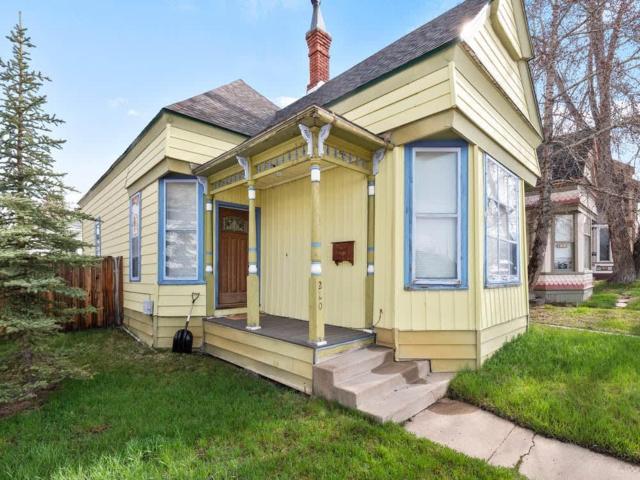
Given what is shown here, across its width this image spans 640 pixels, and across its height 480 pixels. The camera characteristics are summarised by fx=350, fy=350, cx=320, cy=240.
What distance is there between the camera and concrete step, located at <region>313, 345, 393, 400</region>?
11.8 ft

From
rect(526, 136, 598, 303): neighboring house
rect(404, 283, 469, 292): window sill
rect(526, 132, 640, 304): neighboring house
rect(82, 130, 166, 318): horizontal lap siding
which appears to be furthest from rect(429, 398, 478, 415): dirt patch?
rect(526, 136, 598, 303): neighboring house

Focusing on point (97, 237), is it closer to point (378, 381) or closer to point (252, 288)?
point (252, 288)

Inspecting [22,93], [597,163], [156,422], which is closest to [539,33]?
[597,163]

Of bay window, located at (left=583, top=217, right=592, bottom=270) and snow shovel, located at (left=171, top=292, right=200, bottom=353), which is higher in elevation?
bay window, located at (left=583, top=217, right=592, bottom=270)

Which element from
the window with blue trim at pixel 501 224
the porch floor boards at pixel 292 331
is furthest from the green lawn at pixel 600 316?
the porch floor boards at pixel 292 331

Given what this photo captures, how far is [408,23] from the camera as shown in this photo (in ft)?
27.2

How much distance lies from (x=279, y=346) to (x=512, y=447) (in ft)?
8.45

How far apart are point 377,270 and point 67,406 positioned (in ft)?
12.6

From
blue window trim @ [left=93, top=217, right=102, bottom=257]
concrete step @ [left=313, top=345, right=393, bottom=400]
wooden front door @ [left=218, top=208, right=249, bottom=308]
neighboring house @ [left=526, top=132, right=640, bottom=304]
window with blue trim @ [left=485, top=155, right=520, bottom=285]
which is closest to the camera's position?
concrete step @ [left=313, top=345, right=393, bottom=400]

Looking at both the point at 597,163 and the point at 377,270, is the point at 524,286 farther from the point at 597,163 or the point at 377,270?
the point at 597,163

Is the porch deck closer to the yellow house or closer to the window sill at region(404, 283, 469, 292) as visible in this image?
the yellow house

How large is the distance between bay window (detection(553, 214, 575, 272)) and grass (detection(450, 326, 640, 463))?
663 centimetres

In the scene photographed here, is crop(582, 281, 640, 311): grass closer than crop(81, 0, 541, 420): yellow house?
No

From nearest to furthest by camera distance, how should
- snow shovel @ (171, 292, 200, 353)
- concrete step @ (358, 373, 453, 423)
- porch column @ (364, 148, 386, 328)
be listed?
concrete step @ (358, 373, 453, 423), porch column @ (364, 148, 386, 328), snow shovel @ (171, 292, 200, 353)
